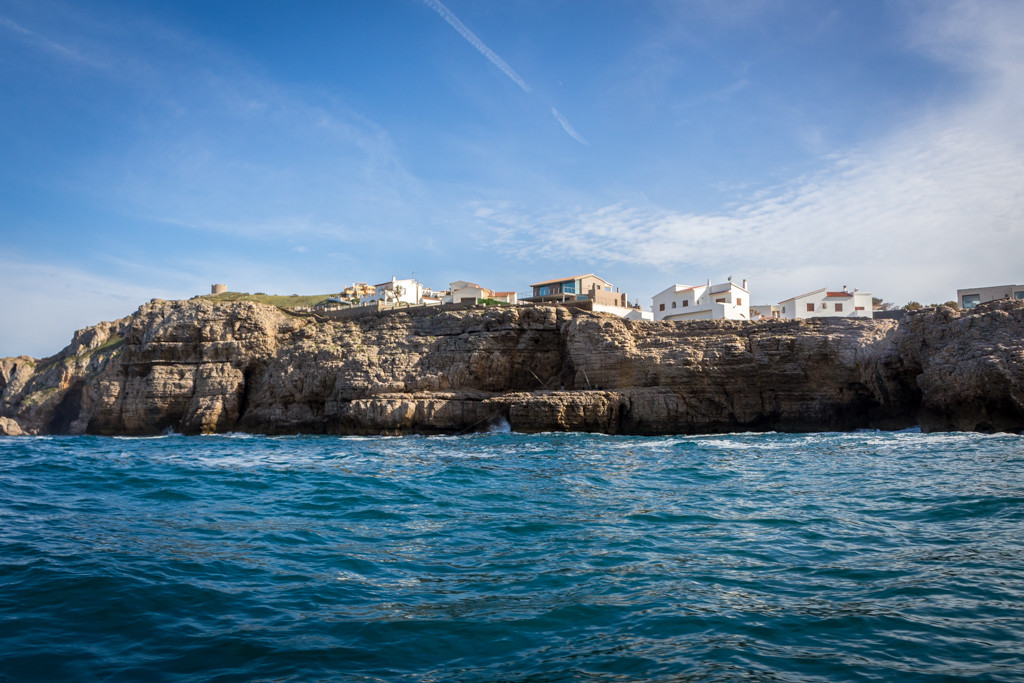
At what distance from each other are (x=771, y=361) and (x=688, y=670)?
77.5ft

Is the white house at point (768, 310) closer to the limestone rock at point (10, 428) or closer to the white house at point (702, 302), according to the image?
the white house at point (702, 302)

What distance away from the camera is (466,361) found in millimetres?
30484

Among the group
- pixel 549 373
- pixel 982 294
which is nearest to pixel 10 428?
pixel 549 373

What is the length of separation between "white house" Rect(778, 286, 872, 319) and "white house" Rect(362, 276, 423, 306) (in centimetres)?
3508

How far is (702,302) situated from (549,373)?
1992cm

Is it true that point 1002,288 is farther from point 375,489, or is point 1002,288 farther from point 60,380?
point 60,380

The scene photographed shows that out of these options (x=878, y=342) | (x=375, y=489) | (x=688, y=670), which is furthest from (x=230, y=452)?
(x=878, y=342)

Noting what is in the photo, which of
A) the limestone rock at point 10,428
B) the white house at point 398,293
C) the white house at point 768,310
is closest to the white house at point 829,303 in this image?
the white house at point 768,310

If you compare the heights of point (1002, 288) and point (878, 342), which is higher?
point (1002, 288)

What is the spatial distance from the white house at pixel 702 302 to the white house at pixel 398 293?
26221 millimetres

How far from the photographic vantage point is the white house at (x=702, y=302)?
4419 centimetres

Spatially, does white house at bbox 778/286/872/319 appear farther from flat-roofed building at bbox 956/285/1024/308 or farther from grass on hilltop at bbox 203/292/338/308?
grass on hilltop at bbox 203/292/338/308

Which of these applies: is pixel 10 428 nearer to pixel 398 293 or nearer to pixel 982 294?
pixel 398 293

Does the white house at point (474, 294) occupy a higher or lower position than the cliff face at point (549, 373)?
higher
